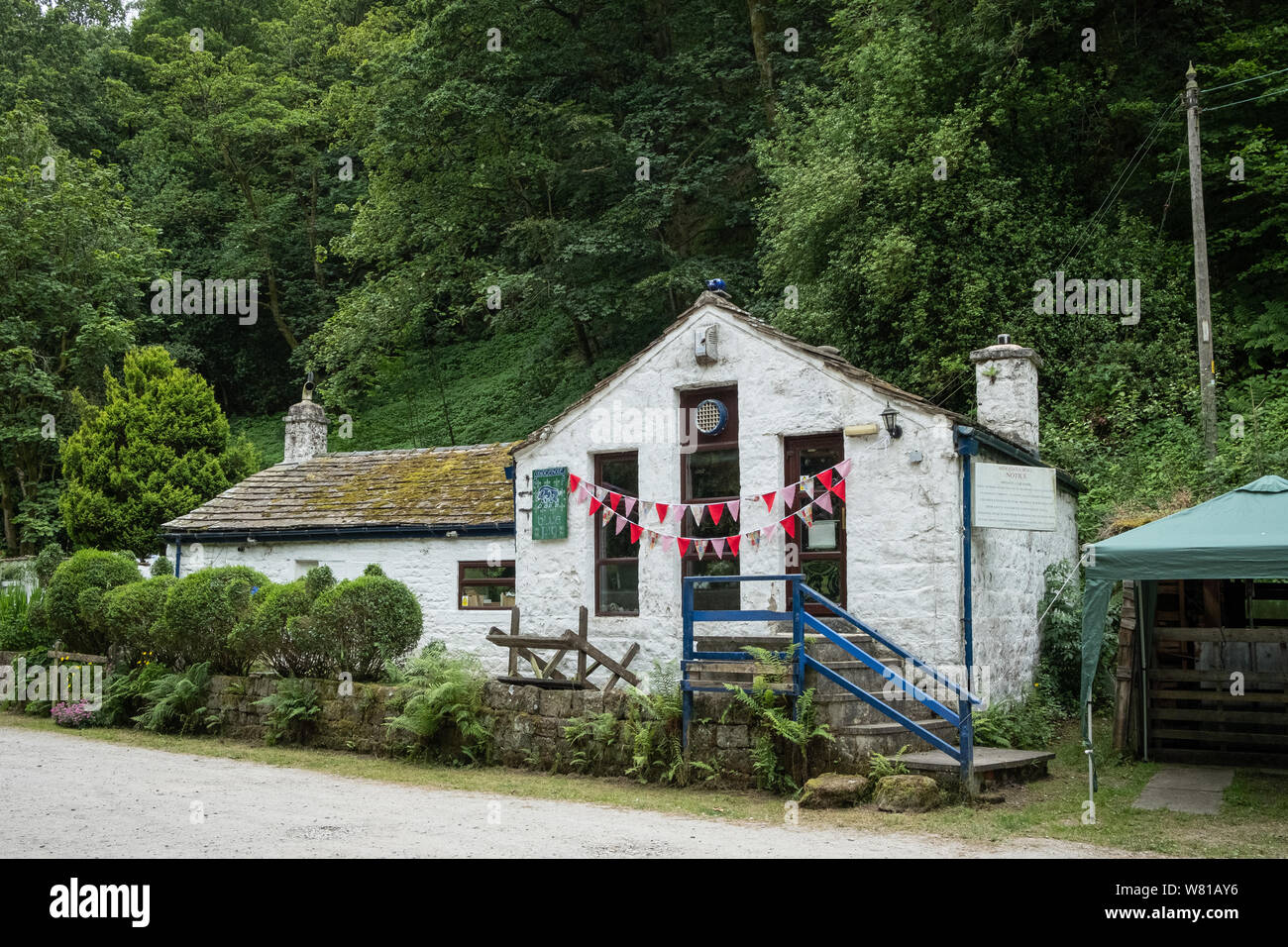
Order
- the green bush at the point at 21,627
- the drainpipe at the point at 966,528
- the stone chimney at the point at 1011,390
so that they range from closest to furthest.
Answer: the drainpipe at the point at 966,528 → the stone chimney at the point at 1011,390 → the green bush at the point at 21,627

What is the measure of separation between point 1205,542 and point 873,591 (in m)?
3.72

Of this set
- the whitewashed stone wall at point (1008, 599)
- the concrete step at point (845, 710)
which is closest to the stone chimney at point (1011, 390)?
A: the whitewashed stone wall at point (1008, 599)

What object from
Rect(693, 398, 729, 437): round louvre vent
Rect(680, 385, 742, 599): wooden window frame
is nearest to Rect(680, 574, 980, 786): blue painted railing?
Rect(680, 385, 742, 599): wooden window frame

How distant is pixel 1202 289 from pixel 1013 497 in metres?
7.71

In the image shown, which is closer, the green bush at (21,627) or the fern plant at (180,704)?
the fern plant at (180,704)

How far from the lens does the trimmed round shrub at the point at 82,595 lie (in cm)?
1681

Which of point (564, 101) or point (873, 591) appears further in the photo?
point (564, 101)

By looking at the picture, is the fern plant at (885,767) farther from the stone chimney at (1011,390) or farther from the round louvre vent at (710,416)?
the stone chimney at (1011,390)

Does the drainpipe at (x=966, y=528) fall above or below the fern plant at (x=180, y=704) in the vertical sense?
above

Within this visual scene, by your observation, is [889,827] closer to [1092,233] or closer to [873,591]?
[873,591]

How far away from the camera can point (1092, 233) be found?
71.3 ft

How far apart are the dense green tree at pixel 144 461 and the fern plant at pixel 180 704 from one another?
493 inches

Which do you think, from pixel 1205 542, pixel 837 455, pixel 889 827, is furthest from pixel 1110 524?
pixel 889 827

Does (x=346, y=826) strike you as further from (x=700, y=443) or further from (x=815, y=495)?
(x=700, y=443)
